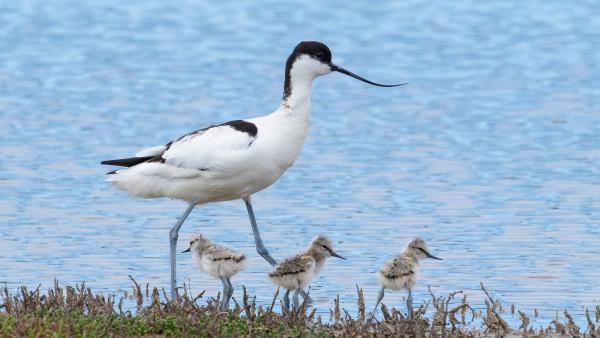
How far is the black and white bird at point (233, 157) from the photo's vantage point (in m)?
10.7

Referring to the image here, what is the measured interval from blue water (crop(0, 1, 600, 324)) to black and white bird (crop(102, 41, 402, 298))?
933 mm

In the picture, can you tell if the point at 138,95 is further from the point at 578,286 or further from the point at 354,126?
the point at 578,286

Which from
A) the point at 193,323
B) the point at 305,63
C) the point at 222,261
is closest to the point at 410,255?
the point at 222,261

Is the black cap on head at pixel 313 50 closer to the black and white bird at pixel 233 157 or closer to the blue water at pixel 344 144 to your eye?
the black and white bird at pixel 233 157

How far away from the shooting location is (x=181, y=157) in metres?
10.9

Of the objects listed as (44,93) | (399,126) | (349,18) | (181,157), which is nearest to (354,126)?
(399,126)

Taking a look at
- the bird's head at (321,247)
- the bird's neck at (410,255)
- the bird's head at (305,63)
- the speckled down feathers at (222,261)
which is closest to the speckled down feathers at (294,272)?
the speckled down feathers at (222,261)

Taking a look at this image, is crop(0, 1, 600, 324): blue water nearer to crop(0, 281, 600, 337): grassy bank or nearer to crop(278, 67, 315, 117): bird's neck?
crop(0, 281, 600, 337): grassy bank

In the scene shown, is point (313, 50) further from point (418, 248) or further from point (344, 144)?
point (344, 144)

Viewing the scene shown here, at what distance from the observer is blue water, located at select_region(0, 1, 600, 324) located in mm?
12328

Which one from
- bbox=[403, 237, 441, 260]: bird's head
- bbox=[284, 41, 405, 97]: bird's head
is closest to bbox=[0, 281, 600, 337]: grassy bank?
bbox=[403, 237, 441, 260]: bird's head

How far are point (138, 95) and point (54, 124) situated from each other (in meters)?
2.74

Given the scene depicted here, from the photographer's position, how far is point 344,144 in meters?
17.6

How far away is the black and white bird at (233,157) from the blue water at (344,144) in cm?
93
